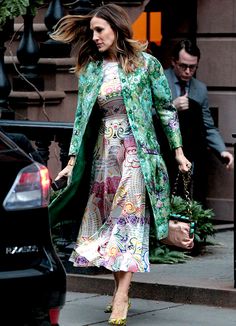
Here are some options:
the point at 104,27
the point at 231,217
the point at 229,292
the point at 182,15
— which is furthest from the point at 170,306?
the point at 182,15

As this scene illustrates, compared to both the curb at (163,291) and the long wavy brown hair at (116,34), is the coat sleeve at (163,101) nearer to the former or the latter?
the long wavy brown hair at (116,34)

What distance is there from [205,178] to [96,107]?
481cm

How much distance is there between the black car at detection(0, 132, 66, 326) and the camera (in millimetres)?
6238

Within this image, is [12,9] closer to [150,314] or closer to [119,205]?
[119,205]

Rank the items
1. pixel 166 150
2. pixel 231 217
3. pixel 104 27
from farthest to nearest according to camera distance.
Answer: pixel 231 217, pixel 166 150, pixel 104 27

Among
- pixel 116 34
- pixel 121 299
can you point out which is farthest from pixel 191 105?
pixel 121 299

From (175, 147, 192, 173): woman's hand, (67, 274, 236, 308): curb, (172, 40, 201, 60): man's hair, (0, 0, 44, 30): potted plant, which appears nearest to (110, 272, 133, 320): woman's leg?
(175, 147, 192, 173): woman's hand

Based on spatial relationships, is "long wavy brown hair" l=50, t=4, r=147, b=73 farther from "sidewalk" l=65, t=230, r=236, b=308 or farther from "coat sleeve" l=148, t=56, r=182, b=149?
"sidewalk" l=65, t=230, r=236, b=308

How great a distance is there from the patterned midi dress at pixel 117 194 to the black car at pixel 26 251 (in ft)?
7.57

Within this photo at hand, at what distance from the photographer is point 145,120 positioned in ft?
29.0

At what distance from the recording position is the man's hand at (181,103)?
499 inches

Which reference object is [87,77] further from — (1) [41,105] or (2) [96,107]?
(1) [41,105]

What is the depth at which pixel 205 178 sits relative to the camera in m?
13.6

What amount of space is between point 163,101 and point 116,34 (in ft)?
1.82
